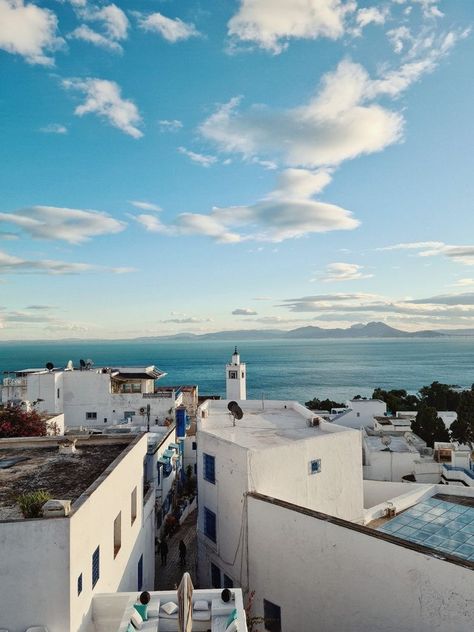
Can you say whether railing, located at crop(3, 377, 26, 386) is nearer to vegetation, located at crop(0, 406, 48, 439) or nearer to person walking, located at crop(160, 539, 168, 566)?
vegetation, located at crop(0, 406, 48, 439)

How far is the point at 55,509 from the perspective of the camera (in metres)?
8.66

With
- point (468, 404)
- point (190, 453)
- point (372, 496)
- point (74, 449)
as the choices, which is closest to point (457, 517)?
point (372, 496)

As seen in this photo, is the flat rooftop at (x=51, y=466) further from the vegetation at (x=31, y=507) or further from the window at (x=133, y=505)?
the window at (x=133, y=505)

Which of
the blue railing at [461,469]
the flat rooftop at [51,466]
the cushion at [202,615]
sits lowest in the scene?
the blue railing at [461,469]

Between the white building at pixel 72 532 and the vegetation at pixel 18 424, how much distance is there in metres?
6.13

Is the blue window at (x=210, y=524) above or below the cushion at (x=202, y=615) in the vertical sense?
below

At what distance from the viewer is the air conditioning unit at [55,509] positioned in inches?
339

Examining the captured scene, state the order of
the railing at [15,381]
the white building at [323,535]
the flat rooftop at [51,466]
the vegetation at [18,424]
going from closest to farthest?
1. the flat rooftop at [51,466]
2. the white building at [323,535]
3. the vegetation at [18,424]
4. the railing at [15,381]

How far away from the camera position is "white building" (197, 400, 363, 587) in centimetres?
1598

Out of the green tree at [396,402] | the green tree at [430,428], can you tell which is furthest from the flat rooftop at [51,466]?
the green tree at [396,402]

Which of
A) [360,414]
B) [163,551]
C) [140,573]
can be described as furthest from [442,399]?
[140,573]

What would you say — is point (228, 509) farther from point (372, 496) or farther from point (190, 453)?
point (190, 453)

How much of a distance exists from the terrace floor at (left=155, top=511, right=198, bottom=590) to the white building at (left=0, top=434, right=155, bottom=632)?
82.5 inches

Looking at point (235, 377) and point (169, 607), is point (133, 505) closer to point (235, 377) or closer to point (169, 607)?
point (169, 607)
